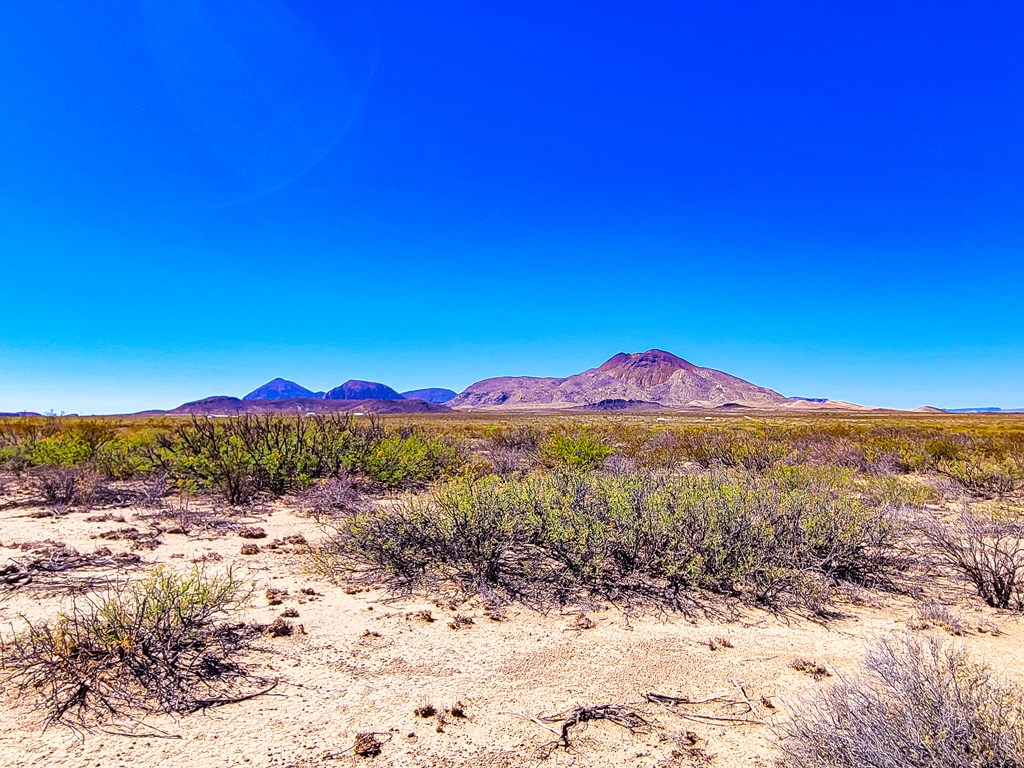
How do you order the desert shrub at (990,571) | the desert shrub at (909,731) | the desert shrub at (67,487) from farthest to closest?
the desert shrub at (67,487) < the desert shrub at (990,571) < the desert shrub at (909,731)

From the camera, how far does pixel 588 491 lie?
7051 millimetres

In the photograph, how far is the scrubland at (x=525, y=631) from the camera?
283 centimetres

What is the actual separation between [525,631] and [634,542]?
1.71 meters

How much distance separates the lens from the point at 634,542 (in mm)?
5520

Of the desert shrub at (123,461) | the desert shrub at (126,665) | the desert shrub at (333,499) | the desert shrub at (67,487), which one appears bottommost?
the desert shrub at (126,665)

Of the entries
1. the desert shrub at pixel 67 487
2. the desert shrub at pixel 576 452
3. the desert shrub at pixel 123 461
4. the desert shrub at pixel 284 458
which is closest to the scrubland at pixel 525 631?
the desert shrub at pixel 67 487

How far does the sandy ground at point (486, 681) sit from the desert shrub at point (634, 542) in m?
0.49

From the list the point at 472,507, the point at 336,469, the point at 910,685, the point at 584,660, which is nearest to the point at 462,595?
the point at 472,507

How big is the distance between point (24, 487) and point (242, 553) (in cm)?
809

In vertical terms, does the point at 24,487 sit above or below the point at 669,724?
above

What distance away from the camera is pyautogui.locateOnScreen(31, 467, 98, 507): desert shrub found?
9.45 m

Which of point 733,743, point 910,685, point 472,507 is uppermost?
point 472,507

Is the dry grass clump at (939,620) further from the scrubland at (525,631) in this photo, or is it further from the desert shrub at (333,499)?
the desert shrub at (333,499)

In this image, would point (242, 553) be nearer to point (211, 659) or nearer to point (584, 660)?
point (211, 659)
